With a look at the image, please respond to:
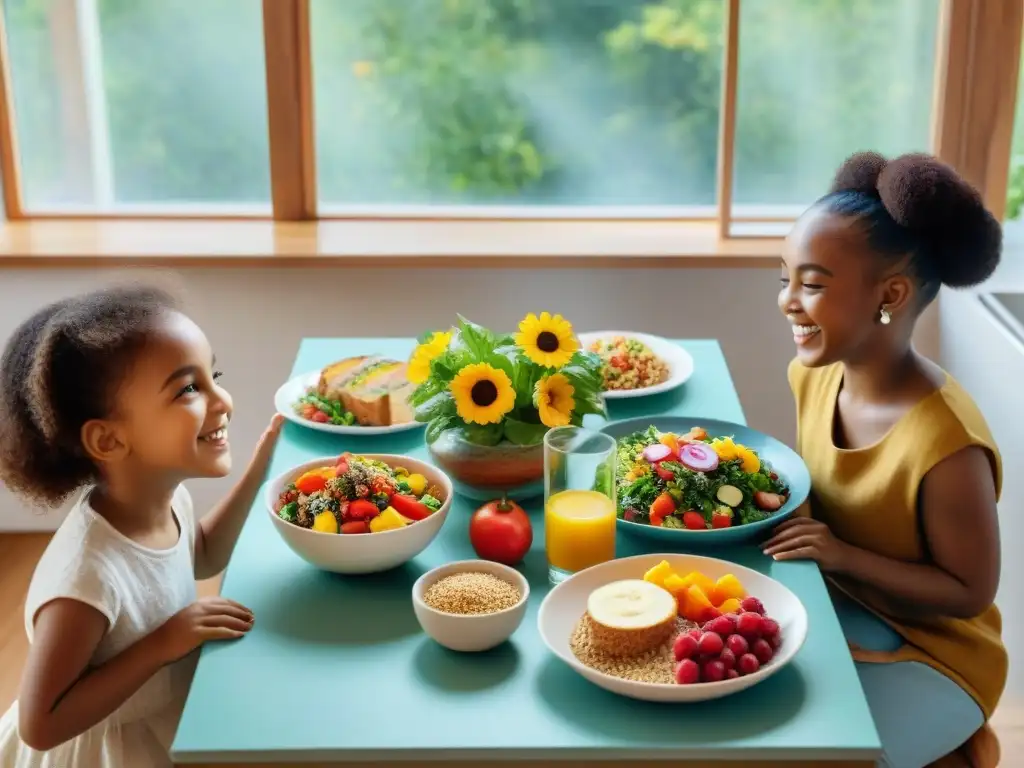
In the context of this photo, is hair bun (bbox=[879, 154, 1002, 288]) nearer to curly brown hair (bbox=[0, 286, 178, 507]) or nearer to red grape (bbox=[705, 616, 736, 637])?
red grape (bbox=[705, 616, 736, 637])

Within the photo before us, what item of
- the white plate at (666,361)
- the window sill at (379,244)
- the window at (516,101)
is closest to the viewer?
the white plate at (666,361)

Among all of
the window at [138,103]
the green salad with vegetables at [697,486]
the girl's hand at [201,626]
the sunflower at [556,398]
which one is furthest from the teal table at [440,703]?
the window at [138,103]

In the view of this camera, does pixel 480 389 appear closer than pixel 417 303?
Yes

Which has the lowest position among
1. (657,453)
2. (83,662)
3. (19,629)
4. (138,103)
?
(19,629)

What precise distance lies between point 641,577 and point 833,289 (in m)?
0.47

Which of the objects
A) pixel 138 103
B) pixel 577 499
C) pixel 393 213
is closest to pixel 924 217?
pixel 577 499

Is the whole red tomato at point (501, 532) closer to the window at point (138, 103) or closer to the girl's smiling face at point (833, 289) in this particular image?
the girl's smiling face at point (833, 289)

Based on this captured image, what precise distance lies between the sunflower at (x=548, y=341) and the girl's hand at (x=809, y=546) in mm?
343

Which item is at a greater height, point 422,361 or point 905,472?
point 422,361

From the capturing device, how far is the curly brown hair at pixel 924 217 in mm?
1496

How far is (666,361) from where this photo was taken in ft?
6.92

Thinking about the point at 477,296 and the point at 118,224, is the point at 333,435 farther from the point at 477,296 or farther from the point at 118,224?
the point at 118,224

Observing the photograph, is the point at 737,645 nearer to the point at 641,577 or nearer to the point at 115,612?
the point at 641,577

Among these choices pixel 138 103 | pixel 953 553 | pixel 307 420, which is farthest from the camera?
pixel 138 103
